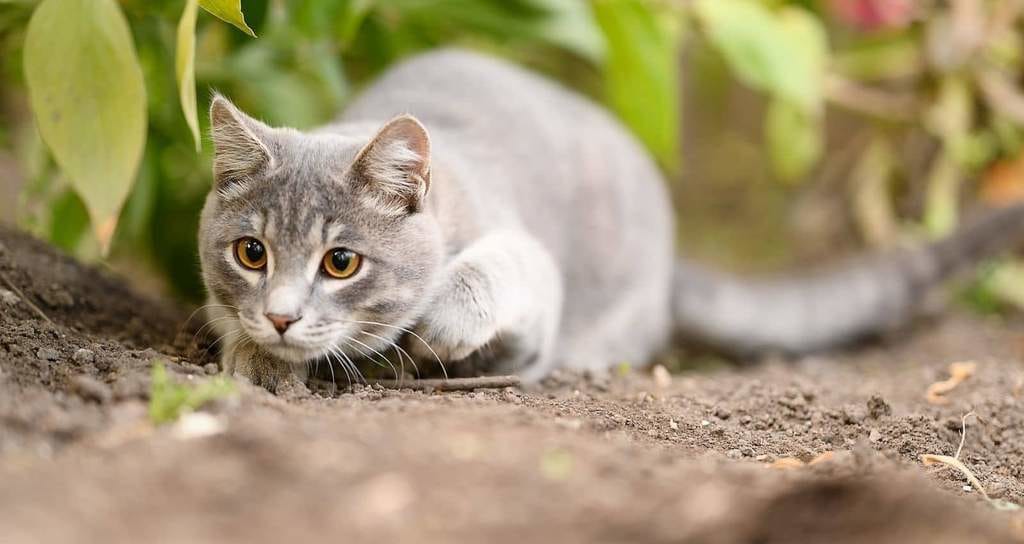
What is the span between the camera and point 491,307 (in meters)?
2.48

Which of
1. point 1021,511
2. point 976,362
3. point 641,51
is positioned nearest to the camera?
point 1021,511

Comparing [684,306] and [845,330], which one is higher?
[845,330]

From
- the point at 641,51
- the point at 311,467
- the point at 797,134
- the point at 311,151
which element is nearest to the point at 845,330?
the point at 797,134

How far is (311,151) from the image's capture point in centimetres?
241

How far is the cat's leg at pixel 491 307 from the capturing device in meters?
2.45

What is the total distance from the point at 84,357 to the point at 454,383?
2.72 ft

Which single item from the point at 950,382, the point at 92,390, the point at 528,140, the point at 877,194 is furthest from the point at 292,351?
the point at 877,194

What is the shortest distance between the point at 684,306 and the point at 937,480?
1.92 meters

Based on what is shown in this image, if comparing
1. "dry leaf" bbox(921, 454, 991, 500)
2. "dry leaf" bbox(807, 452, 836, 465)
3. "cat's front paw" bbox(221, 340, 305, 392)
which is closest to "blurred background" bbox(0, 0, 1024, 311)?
"cat's front paw" bbox(221, 340, 305, 392)

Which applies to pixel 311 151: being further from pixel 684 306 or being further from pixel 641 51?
pixel 684 306

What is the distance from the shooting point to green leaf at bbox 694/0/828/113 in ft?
12.5

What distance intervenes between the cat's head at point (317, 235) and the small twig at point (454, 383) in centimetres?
11

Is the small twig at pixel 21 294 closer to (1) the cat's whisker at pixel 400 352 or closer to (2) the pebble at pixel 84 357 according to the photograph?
(2) the pebble at pixel 84 357

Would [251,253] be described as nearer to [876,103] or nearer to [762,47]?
[762,47]
